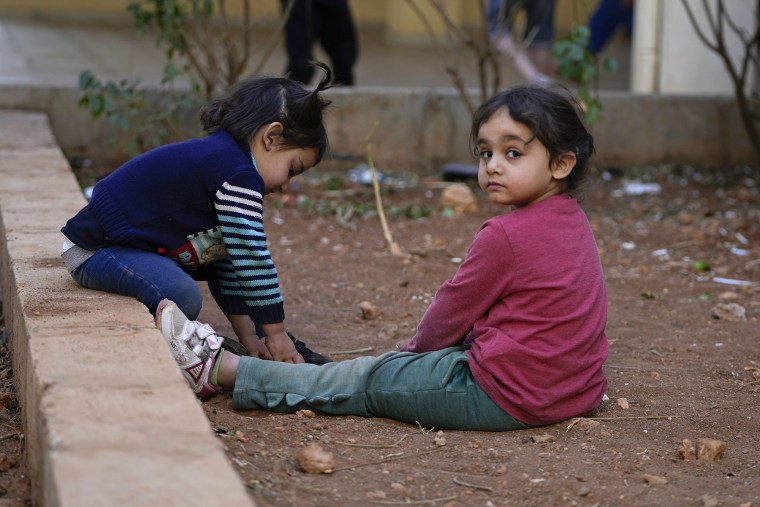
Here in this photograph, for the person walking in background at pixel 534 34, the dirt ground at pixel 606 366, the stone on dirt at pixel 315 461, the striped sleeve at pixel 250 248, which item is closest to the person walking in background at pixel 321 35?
the person walking in background at pixel 534 34

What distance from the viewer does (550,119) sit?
9.94ft

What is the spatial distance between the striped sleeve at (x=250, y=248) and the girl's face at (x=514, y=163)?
0.70 m

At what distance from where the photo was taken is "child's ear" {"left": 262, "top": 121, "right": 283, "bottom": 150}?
3316 mm

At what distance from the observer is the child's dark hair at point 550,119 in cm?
303

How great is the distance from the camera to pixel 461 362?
10.2ft

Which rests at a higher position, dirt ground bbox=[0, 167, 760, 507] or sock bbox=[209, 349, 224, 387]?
sock bbox=[209, 349, 224, 387]

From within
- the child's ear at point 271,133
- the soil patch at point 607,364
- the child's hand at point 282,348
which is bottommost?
the soil patch at point 607,364

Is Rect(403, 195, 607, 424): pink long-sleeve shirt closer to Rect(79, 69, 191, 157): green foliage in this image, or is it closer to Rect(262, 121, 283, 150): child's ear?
Rect(262, 121, 283, 150): child's ear

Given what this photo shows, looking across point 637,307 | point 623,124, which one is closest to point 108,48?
point 623,124

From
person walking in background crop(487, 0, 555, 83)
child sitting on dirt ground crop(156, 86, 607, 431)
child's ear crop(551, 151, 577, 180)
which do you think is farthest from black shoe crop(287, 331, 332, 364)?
person walking in background crop(487, 0, 555, 83)

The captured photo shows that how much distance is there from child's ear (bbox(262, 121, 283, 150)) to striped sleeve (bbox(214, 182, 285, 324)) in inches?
6.7

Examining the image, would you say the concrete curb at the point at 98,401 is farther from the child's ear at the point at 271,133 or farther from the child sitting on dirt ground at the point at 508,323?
the child's ear at the point at 271,133

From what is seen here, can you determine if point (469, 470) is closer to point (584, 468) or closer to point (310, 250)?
point (584, 468)

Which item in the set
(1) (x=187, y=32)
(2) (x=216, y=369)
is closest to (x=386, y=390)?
(2) (x=216, y=369)
